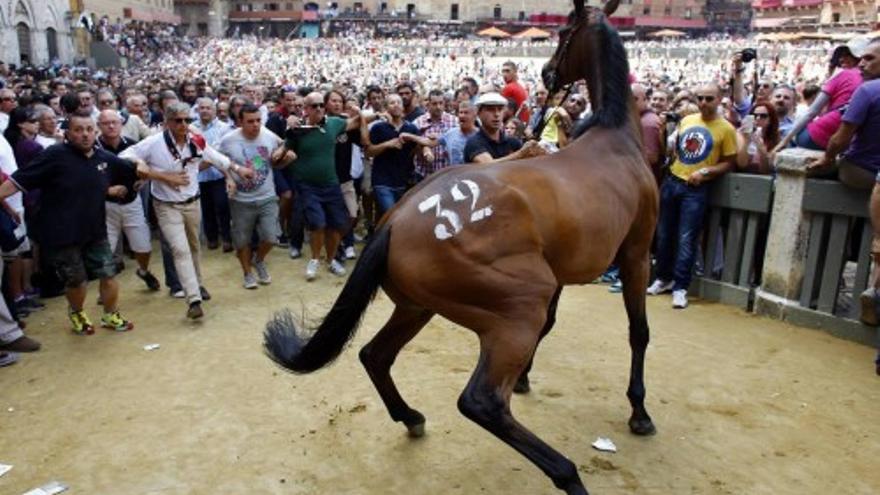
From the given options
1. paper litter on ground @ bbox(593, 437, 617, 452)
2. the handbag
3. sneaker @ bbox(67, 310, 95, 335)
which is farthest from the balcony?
paper litter on ground @ bbox(593, 437, 617, 452)

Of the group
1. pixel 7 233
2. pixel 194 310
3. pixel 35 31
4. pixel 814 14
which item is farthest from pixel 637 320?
pixel 814 14

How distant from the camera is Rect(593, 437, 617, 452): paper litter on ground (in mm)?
4039

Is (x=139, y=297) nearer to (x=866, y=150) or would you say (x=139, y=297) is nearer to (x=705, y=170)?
(x=705, y=170)

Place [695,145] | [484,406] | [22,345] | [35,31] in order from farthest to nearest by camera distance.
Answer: [35,31], [695,145], [22,345], [484,406]

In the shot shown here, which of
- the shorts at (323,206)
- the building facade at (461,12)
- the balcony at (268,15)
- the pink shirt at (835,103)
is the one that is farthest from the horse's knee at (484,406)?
the balcony at (268,15)

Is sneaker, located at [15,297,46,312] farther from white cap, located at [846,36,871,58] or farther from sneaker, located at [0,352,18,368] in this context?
white cap, located at [846,36,871,58]

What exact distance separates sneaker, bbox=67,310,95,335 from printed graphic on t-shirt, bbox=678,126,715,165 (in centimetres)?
574

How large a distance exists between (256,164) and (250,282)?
1.27m

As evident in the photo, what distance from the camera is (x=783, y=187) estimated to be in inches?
239

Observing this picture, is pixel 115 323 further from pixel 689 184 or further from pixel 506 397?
pixel 689 184

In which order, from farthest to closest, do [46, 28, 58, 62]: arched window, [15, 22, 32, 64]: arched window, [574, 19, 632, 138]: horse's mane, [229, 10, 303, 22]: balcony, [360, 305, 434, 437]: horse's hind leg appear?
[229, 10, 303, 22]: balcony, [46, 28, 58, 62]: arched window, [15, 22, 32, 64]: arched window, [574, 19, 632, 138]: horse's mane, [360, 305, 434, 437]: horse's hind leg

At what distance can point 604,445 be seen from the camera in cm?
407

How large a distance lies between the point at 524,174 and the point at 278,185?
5.93 m

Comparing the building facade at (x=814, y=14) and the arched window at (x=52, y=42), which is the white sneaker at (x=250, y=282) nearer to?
the arched window at (x=52, y=42)
